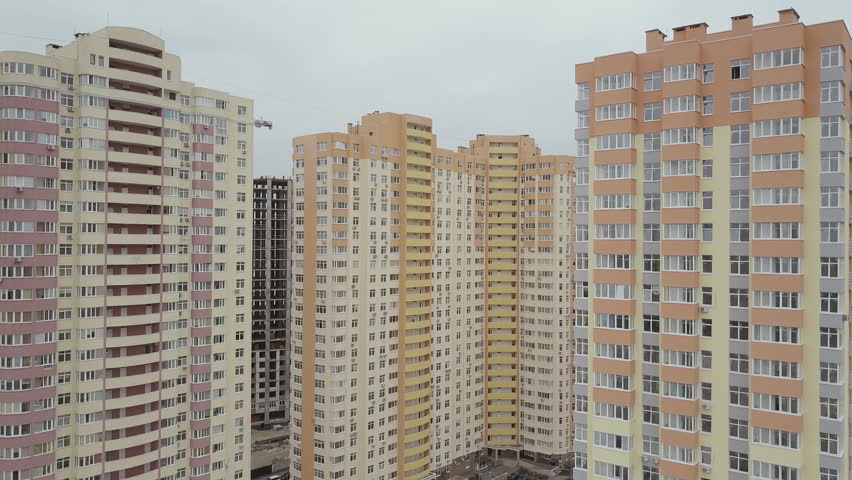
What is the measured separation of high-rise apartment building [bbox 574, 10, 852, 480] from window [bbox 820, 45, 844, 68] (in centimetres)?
10

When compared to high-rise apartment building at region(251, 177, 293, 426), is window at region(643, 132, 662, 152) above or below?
above

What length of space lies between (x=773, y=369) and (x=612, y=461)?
1115 centimetres

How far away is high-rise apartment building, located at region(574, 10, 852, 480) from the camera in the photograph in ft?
113

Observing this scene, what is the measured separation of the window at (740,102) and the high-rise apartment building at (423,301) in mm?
39798

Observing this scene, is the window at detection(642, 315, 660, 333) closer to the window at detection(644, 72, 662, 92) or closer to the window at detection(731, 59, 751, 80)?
the window at detection(644, 72, 662, 92)

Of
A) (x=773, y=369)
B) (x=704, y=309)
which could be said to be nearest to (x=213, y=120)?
(x=704, y=309)

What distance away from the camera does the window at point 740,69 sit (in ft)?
121

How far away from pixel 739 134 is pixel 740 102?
6.32ft

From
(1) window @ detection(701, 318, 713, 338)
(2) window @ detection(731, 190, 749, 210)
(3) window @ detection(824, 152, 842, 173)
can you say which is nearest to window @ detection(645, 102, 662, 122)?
(2) window @ detection(731, 190, 749, 210)

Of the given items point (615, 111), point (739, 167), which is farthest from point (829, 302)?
point (615, 111)

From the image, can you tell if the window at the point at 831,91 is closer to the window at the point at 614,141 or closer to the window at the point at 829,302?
the window at the point at 614,141

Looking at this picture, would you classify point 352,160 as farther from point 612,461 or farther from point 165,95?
point 612,461

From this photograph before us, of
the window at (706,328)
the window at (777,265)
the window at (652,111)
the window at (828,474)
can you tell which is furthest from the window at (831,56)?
the window at (828,474)

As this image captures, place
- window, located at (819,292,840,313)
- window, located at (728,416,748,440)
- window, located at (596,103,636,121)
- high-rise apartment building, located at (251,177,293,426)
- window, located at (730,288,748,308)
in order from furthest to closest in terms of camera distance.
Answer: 1. high-rise apartment building, located at (251,177,293,426)
2. window, located at (596,103,636,121)
3. window, located at (730,288,748,308)
4. window, located at (728,416,748,440)
5. window, located at (819,292,840,313)
